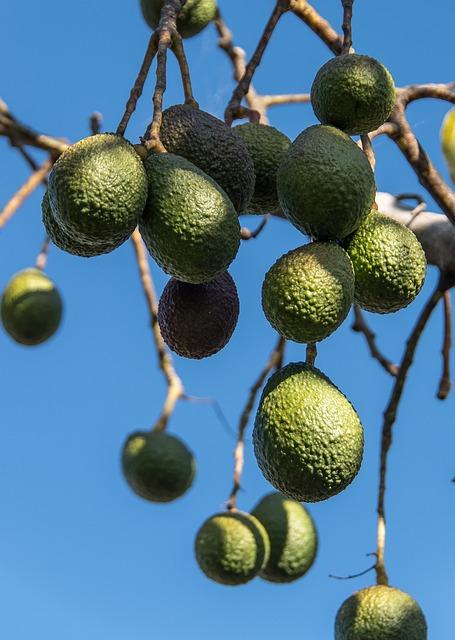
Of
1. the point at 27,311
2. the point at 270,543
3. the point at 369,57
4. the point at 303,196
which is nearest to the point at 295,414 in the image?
the point at 303,196

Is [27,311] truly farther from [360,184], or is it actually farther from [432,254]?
[360,184]

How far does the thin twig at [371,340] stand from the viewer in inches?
117

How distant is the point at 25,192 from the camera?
3139 mm

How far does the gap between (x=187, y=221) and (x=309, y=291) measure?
24 cm

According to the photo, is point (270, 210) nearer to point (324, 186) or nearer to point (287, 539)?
point (324, 186)

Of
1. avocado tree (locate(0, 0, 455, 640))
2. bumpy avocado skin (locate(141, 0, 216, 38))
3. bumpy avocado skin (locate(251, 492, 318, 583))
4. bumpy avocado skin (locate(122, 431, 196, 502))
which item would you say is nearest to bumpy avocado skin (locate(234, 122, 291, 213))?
avocado tree (locate(0, 0, 455, 640))

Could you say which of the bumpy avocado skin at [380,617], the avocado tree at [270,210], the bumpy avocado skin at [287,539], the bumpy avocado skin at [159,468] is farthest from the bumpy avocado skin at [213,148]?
the bumpy avocado skin at [159,468]

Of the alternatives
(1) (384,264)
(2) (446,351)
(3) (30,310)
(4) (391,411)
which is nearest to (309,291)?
(1) (384,264)

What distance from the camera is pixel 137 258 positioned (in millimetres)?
3375

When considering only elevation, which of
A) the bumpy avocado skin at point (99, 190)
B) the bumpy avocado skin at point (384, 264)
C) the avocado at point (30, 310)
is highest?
the avocado at point (30, 310)

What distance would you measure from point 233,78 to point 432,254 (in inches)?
45.6

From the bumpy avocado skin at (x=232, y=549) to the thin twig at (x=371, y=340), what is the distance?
0.68m

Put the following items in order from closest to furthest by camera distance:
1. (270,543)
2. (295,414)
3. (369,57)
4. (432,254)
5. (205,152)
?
(295,414) → (205,152) → (369,57) → (432,254) → (270,543)

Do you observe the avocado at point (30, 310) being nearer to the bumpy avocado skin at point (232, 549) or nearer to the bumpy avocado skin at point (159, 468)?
the bumpy avocado skin at point (159, 468)
